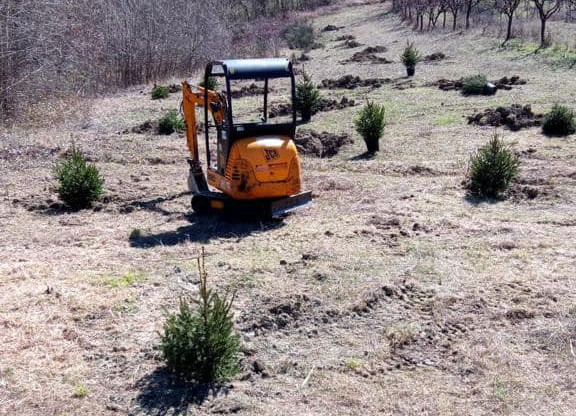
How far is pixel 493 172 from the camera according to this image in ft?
28.6

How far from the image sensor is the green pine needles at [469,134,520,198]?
8.73m

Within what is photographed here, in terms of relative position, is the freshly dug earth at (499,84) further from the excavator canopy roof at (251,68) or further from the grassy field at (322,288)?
the excavator canopy roof at (251,68)

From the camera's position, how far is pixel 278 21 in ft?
163

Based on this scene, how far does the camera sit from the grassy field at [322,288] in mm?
4438

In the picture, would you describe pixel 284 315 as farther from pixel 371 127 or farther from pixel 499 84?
pixel 499 84

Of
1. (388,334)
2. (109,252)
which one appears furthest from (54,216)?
(388,334)

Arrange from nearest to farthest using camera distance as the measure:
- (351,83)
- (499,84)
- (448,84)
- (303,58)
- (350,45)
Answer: (499,84) < (448,84) < (351,83) < (303,58) < (350,45)

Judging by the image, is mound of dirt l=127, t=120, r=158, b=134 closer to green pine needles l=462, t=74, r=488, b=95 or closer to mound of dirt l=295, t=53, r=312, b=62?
green pine needles l=462, t=74, r=488, b=95

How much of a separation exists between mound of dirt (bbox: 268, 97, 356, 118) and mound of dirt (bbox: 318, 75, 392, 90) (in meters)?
3.19

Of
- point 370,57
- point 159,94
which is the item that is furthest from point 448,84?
point 370,57

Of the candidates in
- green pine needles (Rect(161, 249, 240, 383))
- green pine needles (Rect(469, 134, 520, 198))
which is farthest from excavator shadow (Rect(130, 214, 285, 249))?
green pine needles (Rect(161, 249, 240, 383))

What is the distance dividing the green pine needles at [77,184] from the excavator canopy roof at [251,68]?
91.8 inches

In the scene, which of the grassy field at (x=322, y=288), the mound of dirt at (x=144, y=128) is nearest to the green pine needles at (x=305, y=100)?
the mound of dirt at (x=144, y=128)

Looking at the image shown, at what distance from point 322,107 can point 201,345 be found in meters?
12.0
